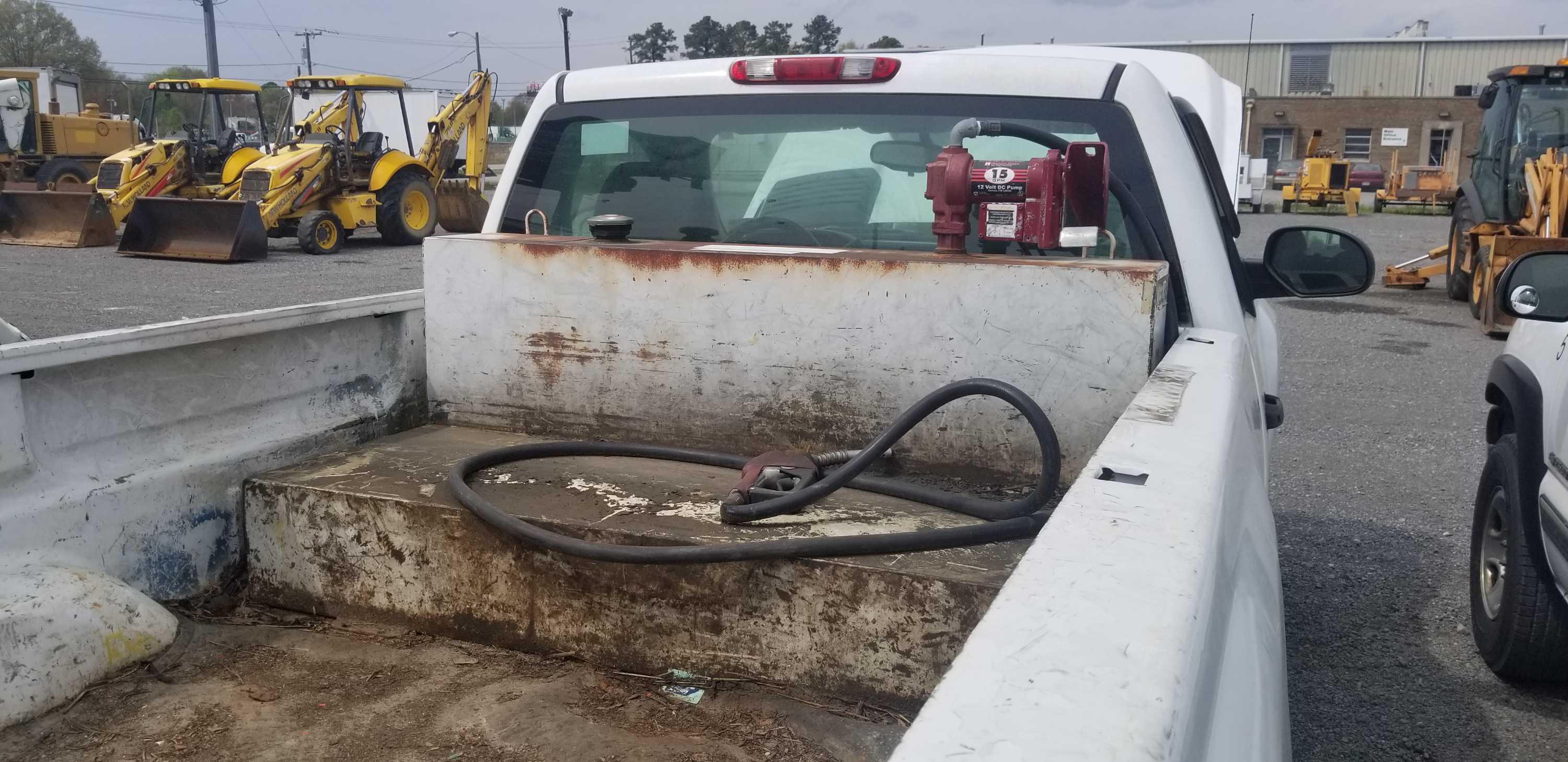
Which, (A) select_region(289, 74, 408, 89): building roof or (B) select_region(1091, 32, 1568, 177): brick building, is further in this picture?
(B) select_region(1091, 32, 1568, 177): brick building

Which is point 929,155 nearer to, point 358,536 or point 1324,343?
point 358,536

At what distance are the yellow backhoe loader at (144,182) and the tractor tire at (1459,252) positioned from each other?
1583 cm

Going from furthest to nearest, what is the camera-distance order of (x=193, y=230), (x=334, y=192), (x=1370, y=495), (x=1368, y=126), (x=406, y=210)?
(x=1368, y=126) < (x=406, y=210) < (x=334, y=192) < (x=193, y=230) < (x=1370, y=495)

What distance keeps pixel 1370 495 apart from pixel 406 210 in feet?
48.7

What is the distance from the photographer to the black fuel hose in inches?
75.4

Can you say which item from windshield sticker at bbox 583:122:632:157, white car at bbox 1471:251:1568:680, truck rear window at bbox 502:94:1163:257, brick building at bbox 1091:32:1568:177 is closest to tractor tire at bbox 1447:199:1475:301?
white car at bbox 1471:251:1568:680

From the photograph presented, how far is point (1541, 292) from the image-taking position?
2883mm

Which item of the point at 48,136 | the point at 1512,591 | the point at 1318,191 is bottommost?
the point at 1512,591

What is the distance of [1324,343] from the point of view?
1014 centimetres

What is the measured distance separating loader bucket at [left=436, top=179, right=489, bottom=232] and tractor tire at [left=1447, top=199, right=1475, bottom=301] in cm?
1327

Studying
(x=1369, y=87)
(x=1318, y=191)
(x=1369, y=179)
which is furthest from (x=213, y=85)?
(x=1369, y=87)

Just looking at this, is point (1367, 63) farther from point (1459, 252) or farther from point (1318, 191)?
point (1459, 252)

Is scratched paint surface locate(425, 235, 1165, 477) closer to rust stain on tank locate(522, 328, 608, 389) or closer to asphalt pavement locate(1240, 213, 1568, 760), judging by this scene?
rust stain on tank locate(522, 328, 608, 389)

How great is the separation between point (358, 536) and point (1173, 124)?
6.21 feet
